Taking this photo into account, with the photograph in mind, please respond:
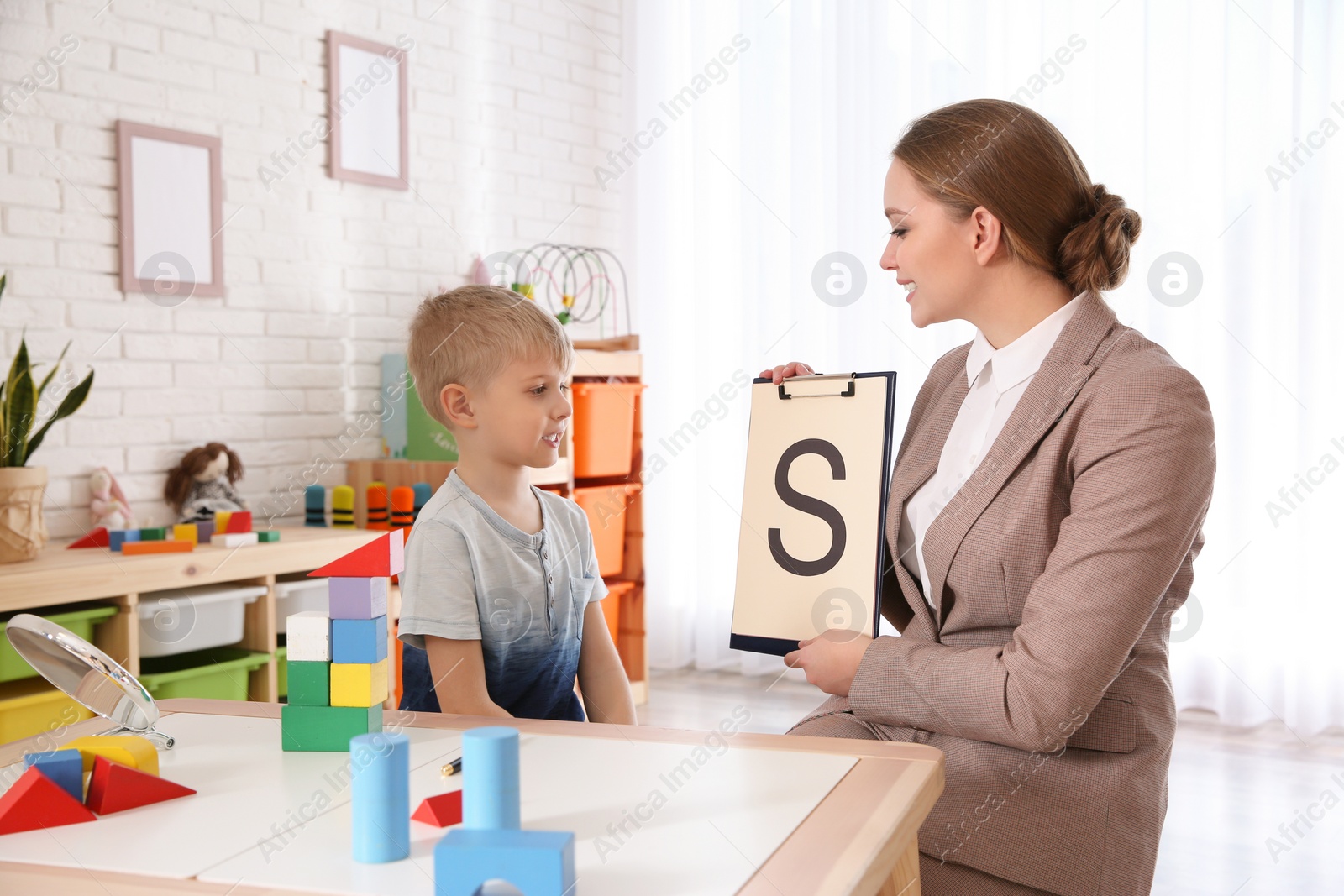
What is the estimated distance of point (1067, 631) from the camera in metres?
1.21

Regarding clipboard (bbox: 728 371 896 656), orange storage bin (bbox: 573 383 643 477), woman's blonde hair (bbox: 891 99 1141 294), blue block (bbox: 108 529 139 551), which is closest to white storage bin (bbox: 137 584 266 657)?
blue block (bbox: 108 529 139 551)

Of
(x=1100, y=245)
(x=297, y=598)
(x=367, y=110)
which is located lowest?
(x=297, y=598)

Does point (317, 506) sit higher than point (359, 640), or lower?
lower

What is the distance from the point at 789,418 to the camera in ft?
5.07

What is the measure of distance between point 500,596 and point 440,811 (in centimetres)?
67

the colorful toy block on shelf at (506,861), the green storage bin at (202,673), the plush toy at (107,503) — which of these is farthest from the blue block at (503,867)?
the plush toy at (107,503)

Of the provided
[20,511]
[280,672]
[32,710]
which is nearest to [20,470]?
[20,511]

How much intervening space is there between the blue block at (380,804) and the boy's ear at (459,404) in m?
0.86

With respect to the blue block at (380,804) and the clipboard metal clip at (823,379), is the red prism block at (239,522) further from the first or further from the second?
the blue block at (380,804)

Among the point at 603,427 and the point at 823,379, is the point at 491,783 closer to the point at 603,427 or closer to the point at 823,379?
the point at 823,379

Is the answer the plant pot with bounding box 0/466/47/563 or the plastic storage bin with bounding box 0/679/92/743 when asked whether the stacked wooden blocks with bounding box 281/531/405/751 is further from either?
the plant pot with bounding box 0/466/47/563

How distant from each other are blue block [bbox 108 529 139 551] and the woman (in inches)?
74.7

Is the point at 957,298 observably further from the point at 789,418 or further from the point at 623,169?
the point at 623,169

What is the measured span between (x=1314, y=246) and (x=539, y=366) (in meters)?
2.69
